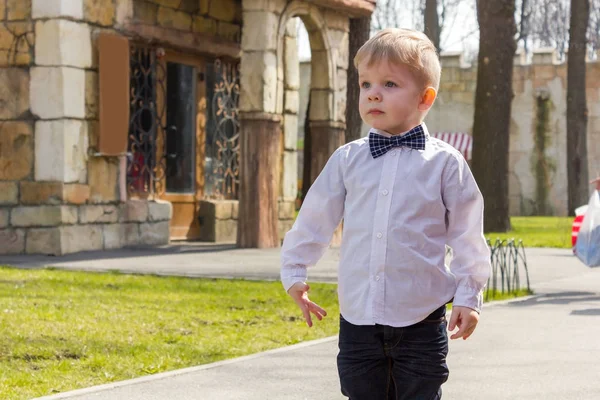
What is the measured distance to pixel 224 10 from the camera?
62.3ft

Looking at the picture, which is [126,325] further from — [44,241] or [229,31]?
[229,31]

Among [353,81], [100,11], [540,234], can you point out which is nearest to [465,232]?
[100,11]

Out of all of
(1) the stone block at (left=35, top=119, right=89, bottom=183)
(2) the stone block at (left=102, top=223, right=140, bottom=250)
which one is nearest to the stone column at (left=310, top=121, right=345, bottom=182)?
(2) the stone block at (left=102, top=223, right=140, bottom=250)

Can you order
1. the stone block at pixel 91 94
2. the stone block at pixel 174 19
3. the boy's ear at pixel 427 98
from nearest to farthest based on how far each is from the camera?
the boy's ear at pixel 427 98
the stone block at pixel 91 94
the stone block at pixel 174 19

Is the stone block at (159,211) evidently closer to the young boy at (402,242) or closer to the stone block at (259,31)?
the stone block at (259,31)

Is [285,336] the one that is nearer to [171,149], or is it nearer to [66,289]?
[66,289]

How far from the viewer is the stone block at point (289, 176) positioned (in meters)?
19.4

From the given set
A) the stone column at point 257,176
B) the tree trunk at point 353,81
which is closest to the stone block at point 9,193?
the stone column at point 257,176

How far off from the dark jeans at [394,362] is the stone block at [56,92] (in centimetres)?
1147

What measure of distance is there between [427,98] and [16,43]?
11858 mm

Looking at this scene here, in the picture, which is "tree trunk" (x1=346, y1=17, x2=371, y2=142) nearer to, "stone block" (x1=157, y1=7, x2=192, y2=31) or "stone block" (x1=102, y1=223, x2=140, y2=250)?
"stone block" (x1=157, y1=7, x2=192, y2=31)

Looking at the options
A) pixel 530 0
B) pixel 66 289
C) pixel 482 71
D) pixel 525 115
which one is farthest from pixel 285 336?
pixel 530 0

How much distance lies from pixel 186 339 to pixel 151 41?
30.5 ft

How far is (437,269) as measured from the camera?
4.04m
